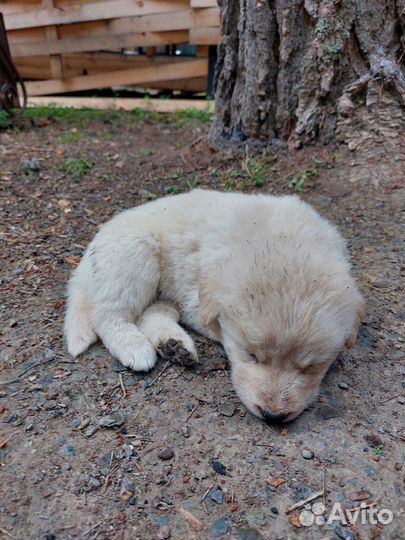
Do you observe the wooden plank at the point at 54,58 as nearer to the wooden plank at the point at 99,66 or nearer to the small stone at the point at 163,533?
the wooden plank at the point at 99,66

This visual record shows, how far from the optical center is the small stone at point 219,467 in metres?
2.39

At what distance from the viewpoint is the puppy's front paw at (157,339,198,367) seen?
304 centimetres

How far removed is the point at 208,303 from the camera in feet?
9.30

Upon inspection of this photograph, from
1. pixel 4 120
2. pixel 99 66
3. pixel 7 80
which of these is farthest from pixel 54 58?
pixel 4 120

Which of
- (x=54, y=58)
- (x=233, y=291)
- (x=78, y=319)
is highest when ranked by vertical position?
(x=54, y=58)

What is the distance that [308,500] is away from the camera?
2.25m

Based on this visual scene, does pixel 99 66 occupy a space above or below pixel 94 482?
above

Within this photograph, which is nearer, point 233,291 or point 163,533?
point 163,533

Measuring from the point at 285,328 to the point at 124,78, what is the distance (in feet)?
27.8

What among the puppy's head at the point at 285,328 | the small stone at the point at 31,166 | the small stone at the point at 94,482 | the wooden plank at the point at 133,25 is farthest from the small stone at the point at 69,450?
the wooden plank at the point at 133,25

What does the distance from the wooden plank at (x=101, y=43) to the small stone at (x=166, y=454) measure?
8415 millimetres

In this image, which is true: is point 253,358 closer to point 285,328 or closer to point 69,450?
point 285,328

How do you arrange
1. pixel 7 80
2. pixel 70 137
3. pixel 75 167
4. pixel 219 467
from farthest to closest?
pixel 7 80 → pixel 70 137 → pixel 75 167 → pixel 219 467

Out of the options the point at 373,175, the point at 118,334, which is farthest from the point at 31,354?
the point at 373,175
